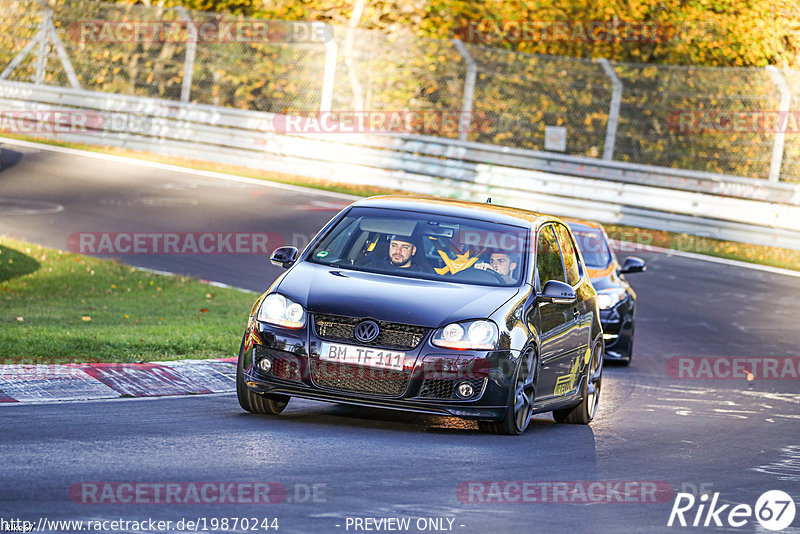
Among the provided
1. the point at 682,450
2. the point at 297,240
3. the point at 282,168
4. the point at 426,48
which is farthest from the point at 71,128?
the point at 682,450

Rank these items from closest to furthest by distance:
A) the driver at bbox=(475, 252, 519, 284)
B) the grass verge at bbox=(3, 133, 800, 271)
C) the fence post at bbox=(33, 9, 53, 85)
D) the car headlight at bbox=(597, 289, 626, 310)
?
the driver at bbox=(475, 252, 519, 284), the car headlight at bbox=(597, 289, 626, 310), the grass verge at bbox=(3, 133, 800, 271), the fence post at bbox=(33, 9, 53, 85)

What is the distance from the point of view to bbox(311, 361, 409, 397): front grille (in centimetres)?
879

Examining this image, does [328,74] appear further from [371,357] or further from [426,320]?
[371,357]

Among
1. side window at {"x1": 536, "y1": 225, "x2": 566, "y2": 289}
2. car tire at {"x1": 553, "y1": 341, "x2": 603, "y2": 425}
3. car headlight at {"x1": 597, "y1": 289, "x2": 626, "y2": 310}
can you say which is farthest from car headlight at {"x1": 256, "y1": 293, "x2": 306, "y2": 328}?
car headlight at {"x1": 597, "y1": 289, "x2": 626, "y2": 310}

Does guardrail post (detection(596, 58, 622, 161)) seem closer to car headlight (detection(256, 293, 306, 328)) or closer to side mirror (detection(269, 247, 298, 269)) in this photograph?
side mirror (detection(269, 247, 298, 269))

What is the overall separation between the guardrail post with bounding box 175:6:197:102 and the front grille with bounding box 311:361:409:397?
72.1 feet

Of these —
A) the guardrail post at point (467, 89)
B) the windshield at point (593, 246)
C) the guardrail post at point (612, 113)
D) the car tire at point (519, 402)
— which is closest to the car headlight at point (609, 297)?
the windshield at point (593, 246)

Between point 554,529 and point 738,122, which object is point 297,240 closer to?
point 738,122

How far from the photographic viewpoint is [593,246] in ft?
54.3

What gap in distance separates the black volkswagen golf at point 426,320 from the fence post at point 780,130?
51.2 ft

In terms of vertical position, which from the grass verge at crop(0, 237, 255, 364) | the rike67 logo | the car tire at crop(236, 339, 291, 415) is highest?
the rike67 logo

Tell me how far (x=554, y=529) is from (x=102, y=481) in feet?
7.18

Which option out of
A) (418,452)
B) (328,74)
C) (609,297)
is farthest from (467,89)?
(418,452)

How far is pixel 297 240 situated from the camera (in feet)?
69.6
